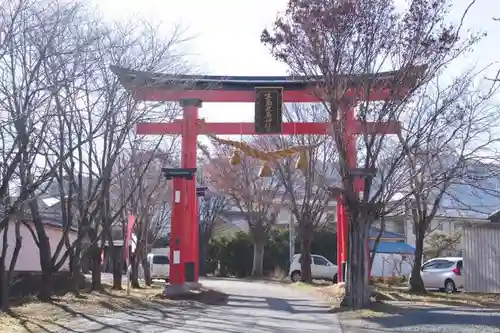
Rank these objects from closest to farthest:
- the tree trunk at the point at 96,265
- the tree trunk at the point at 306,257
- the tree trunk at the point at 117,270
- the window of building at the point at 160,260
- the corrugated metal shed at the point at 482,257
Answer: the tree trunk at the point at 96,265 → the corrugated metal shed at the point at 482,257 → the tree trunk at the point at 117,270 → the tree trunk at the point at 306,257 → the window of building at the point at 160,260

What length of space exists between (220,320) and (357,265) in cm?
403

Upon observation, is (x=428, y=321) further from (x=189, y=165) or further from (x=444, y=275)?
(x=444, y=275)

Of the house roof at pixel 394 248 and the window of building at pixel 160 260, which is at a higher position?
the house roof at pixel 394 248

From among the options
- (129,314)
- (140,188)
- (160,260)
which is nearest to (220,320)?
(129,314)

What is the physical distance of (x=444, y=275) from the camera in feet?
94.8

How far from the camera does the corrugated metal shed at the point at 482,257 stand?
2536cm

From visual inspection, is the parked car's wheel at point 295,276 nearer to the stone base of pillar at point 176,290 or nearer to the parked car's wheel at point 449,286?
the parked car's wheel at point 449,286

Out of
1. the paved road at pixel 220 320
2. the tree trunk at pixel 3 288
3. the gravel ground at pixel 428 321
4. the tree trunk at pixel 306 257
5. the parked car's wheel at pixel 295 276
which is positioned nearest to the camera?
the gravel ground at pixel 428 321

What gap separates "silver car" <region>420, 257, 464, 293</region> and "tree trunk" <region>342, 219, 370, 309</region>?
442 inches

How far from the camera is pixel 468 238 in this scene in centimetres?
2594

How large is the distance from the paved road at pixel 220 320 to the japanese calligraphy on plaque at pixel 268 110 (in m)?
5.74

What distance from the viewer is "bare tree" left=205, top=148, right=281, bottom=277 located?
41.2 metres

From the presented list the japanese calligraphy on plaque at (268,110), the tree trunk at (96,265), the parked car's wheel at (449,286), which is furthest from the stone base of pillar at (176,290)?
the parked car's wheel at (449,286)

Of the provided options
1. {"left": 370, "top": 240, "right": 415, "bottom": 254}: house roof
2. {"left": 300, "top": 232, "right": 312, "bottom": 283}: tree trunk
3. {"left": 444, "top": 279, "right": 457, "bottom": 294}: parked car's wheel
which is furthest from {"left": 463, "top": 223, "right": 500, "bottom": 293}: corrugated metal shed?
{"left": 370, "top": 240, "right": 415, "bottom": 254}: house roof
